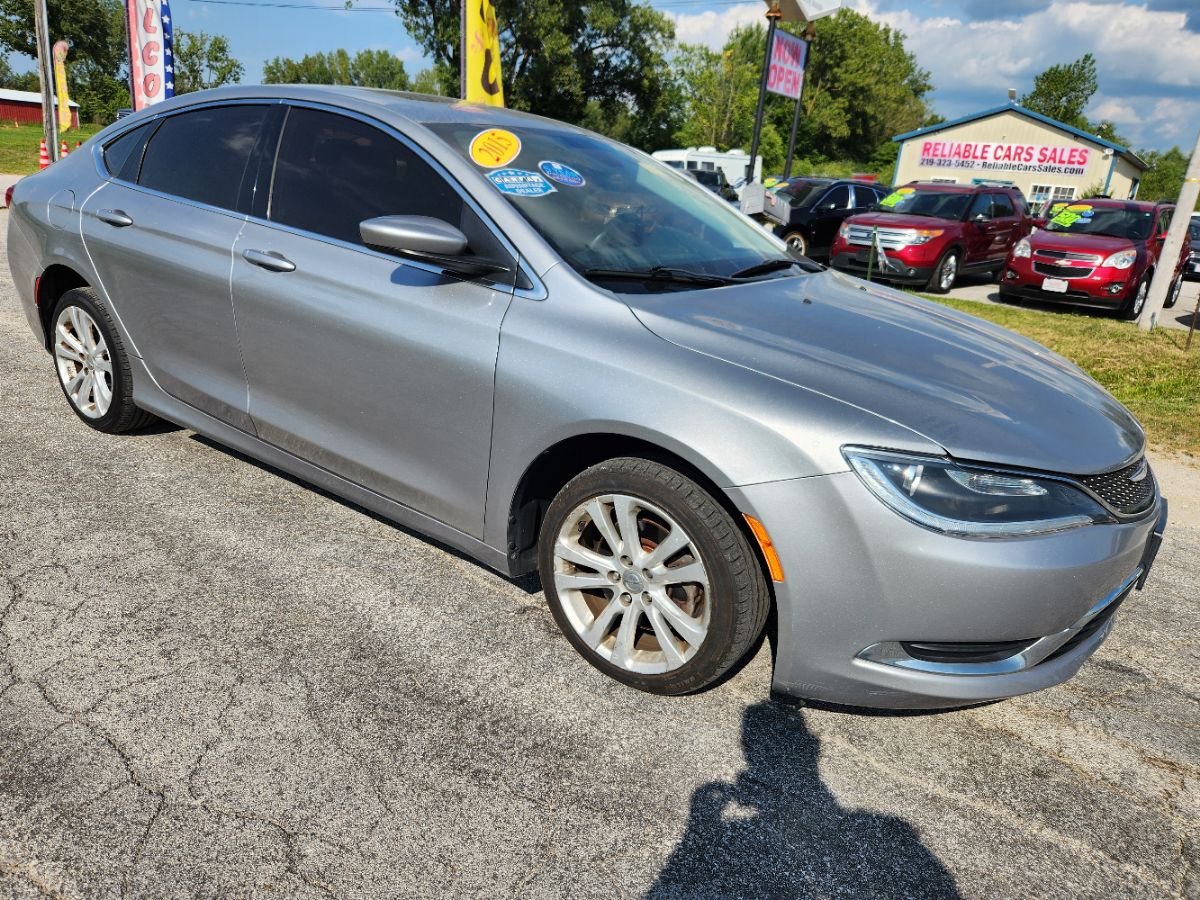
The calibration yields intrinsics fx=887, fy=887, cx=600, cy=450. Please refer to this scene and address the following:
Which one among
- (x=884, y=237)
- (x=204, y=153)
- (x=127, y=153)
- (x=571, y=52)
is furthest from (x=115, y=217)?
(x=571, y=52)

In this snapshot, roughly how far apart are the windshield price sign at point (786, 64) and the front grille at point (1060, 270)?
643 centimetres

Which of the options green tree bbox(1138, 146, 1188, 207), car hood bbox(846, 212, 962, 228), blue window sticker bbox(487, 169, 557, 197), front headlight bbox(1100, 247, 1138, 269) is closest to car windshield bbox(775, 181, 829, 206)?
car hood bbox(846, 212, 962, 228)

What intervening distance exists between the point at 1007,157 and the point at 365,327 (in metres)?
48.0

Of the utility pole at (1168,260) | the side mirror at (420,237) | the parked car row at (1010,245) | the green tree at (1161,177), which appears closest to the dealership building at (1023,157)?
the green tree at (1161,177)

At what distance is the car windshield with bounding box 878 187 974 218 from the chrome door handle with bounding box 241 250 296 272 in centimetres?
1167

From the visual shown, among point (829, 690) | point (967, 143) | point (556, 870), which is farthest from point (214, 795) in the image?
point (967, 143)

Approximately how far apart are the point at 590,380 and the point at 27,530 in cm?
246

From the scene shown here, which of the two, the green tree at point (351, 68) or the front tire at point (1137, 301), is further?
the green tree at point (351, 68)

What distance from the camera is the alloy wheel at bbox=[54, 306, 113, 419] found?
13.9ft

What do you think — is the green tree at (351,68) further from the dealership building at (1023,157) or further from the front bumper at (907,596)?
the front bumper at (907,596)

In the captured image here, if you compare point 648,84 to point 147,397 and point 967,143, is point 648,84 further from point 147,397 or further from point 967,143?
point 147,397

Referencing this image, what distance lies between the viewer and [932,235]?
1218 cm

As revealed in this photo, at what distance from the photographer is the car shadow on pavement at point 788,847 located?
80.9 inches

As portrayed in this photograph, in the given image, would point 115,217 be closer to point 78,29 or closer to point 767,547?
point 767,547
